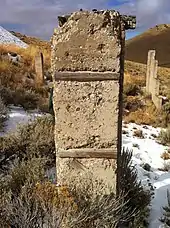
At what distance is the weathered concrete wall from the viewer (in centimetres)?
348

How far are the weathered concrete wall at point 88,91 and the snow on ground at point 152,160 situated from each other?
1468mm

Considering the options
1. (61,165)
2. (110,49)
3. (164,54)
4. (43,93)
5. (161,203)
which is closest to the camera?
(110,49)

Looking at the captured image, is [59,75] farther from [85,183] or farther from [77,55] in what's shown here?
[85,183]

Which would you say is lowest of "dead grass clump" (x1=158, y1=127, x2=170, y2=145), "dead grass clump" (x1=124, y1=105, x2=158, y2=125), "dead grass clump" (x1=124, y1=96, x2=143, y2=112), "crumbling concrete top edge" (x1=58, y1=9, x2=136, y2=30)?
"dead grass clump" (x1=158, y1=127, x2=170, y2=145)

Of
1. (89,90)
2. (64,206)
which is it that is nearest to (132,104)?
(89,90)

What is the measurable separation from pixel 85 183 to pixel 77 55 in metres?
1.45

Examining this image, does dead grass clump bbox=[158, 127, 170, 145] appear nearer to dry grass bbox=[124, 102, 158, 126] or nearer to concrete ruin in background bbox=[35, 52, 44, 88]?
dry grass bbox=[124, 102, 158, 126]

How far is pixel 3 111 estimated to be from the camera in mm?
7863

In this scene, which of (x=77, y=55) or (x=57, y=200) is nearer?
(x=57, y=200)

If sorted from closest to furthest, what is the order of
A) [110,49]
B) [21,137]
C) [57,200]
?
[57,200] < [110,49] < [21,137]

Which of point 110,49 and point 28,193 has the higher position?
point 110,49

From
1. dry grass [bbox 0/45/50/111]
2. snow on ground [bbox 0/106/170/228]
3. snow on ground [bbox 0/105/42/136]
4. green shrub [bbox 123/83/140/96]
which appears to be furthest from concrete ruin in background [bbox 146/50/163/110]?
snow on ground [bbox 0/105/42/136]

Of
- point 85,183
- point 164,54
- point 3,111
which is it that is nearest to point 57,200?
point 85,183

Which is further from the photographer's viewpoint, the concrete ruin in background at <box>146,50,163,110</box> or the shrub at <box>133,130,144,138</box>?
the concrete ruin in background at <box>146,50,163,110</box>
